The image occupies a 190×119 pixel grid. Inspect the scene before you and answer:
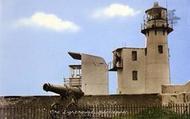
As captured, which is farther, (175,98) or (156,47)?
(156,47)

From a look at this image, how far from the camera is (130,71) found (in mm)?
51812

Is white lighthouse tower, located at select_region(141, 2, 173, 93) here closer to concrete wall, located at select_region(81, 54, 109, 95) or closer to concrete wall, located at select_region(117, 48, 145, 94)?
concrete wall, located at select_region(117, 48, 145, 94)

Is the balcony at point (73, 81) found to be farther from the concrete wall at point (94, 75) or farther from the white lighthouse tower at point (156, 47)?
the white lighthouse tower at point (156, 47)

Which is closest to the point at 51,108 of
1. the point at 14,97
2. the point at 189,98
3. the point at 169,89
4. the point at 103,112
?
the point at 103,112

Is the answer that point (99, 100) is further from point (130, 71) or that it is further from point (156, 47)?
point (130, 71)

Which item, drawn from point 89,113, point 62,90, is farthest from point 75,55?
Answer: point 62,90

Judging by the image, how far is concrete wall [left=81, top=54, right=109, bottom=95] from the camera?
46969 mm

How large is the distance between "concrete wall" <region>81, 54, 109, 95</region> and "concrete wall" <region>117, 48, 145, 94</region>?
2.86 metres

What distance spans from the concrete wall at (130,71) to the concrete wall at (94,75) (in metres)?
2.86

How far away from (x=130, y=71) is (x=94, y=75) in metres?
5.11

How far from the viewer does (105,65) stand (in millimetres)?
48875

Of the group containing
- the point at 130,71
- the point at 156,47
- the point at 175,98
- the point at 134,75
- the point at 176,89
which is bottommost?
the point at 175,98

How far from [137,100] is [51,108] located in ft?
35.0

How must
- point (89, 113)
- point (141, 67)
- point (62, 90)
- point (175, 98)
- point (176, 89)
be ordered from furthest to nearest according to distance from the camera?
point (141, 67)
point (176, 89)
point (175, 98)
point (89, 113)
point (62, 90)
